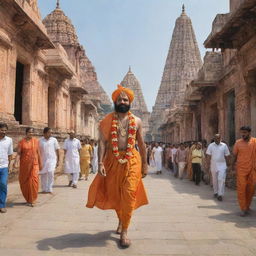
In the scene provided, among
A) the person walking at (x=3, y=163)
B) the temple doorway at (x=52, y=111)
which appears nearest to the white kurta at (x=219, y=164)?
the person walking at (x=3, y=163)

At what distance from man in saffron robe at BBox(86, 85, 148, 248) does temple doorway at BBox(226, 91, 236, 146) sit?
9495mm

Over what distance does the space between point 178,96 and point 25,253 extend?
133 ft

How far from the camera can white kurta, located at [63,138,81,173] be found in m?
8.69

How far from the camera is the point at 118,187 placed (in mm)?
3883

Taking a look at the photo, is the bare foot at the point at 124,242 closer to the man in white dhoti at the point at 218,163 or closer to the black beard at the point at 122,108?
the black beard at the point at 122,108

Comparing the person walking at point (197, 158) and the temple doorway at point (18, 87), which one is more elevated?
the temple doorway at point (18, 87)

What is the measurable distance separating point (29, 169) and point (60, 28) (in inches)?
684

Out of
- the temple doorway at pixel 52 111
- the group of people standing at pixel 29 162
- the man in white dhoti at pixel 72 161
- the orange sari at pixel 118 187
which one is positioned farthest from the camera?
the temple doorway at pixel 52 111

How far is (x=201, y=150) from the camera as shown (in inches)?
408

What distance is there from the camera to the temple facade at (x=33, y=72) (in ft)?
30.6

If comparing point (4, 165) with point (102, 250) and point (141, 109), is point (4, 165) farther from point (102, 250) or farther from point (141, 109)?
point (141, 109)

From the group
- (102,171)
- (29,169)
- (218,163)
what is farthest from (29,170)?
(218,163)

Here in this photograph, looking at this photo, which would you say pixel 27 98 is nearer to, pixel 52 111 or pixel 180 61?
pixel 52 111

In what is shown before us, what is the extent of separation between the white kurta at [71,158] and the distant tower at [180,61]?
3701 centimetres
